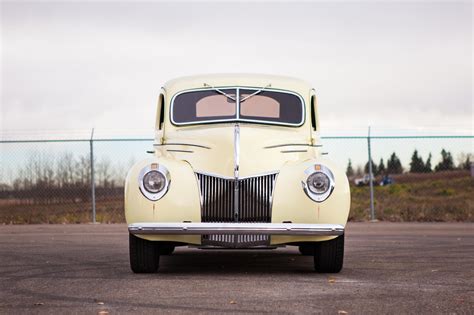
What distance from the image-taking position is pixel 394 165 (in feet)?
69.4

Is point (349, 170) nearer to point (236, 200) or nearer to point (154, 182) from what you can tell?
point (236, 200)

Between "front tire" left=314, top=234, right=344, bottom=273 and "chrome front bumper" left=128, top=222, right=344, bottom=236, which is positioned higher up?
"chrome front bumper" left=128, top=222, right=344, bottom=236

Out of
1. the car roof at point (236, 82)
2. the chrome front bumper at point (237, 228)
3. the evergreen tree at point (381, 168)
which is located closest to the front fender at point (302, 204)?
the chrome front bumper at point (237, 228)

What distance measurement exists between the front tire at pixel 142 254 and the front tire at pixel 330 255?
5.46 ft

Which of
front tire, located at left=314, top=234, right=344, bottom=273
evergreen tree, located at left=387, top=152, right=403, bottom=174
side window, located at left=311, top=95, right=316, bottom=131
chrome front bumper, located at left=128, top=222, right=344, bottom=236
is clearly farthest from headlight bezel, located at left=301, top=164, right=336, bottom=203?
evergreen tree, located at left=387, top=152, right=403, bottom=174

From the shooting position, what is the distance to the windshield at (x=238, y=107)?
10.3 meters

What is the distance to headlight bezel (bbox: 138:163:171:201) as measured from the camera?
8.62 metres

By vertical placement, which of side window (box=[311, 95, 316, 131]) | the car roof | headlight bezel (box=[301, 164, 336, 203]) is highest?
the car roof

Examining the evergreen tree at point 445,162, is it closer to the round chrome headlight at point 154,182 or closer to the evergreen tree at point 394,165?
the evergreen tree at point 394,165

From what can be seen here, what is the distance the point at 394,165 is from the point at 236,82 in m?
11.2

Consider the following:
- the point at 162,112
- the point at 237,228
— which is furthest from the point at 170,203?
the point at 162,112

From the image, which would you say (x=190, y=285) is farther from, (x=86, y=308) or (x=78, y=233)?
(x=78, y=233)

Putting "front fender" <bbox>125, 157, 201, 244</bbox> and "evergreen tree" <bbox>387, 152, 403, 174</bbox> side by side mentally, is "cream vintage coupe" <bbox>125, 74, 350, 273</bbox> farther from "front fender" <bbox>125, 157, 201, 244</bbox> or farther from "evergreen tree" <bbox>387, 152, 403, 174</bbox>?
"evergreen tree" <bbox>387, 152, 403, 174</bbox>

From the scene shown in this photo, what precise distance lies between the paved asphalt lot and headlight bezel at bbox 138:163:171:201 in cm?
79
